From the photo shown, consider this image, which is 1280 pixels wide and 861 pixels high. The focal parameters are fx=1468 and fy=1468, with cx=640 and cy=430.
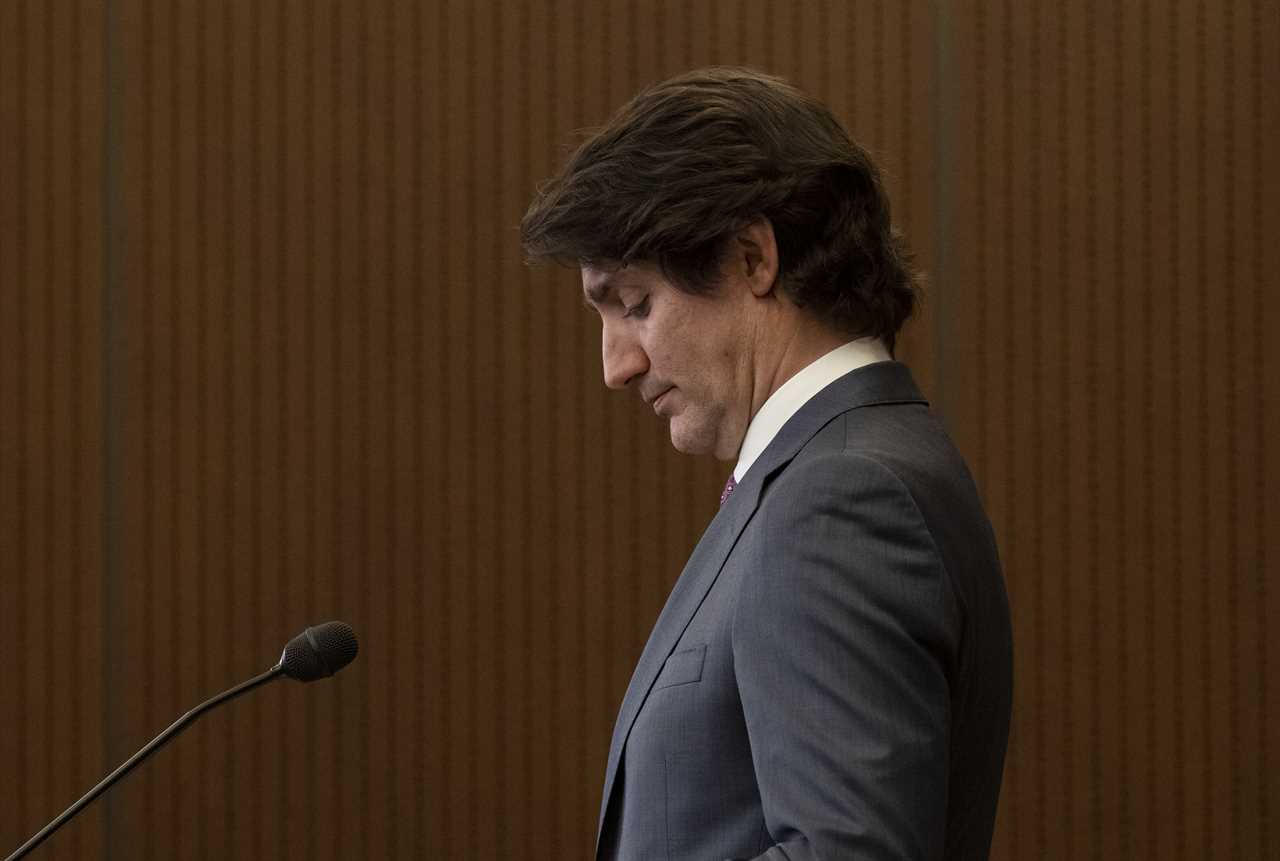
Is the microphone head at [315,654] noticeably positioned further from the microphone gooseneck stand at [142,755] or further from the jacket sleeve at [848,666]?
the jacket sleeve at [848,666]

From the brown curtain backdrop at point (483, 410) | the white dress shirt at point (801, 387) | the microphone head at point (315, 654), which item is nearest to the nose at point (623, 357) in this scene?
the white dress shirt at point (801, 387)

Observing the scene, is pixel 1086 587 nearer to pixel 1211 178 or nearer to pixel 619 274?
pixel 1211 178

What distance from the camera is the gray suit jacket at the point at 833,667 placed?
0.85 m

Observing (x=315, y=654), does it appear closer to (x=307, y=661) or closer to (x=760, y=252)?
(x=307, y=661)

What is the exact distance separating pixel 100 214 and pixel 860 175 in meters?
1.82

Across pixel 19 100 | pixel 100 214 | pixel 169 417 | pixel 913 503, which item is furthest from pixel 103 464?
pixel 913 503

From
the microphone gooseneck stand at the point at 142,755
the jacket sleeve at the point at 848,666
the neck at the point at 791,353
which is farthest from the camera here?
the microphone gooseneck stand at the point at 142,755

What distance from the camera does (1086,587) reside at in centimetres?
253

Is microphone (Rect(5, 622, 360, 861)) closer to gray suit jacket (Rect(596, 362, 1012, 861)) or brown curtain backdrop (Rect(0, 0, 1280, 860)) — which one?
gray suit jacket (Rect(596, 362, 1012, 861))

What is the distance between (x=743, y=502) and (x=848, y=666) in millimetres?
186

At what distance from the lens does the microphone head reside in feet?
4.20

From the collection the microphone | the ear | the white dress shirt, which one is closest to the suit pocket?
the white dress shirt

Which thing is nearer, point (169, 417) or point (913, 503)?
point (913, 503)

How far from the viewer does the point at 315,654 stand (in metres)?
1.29
